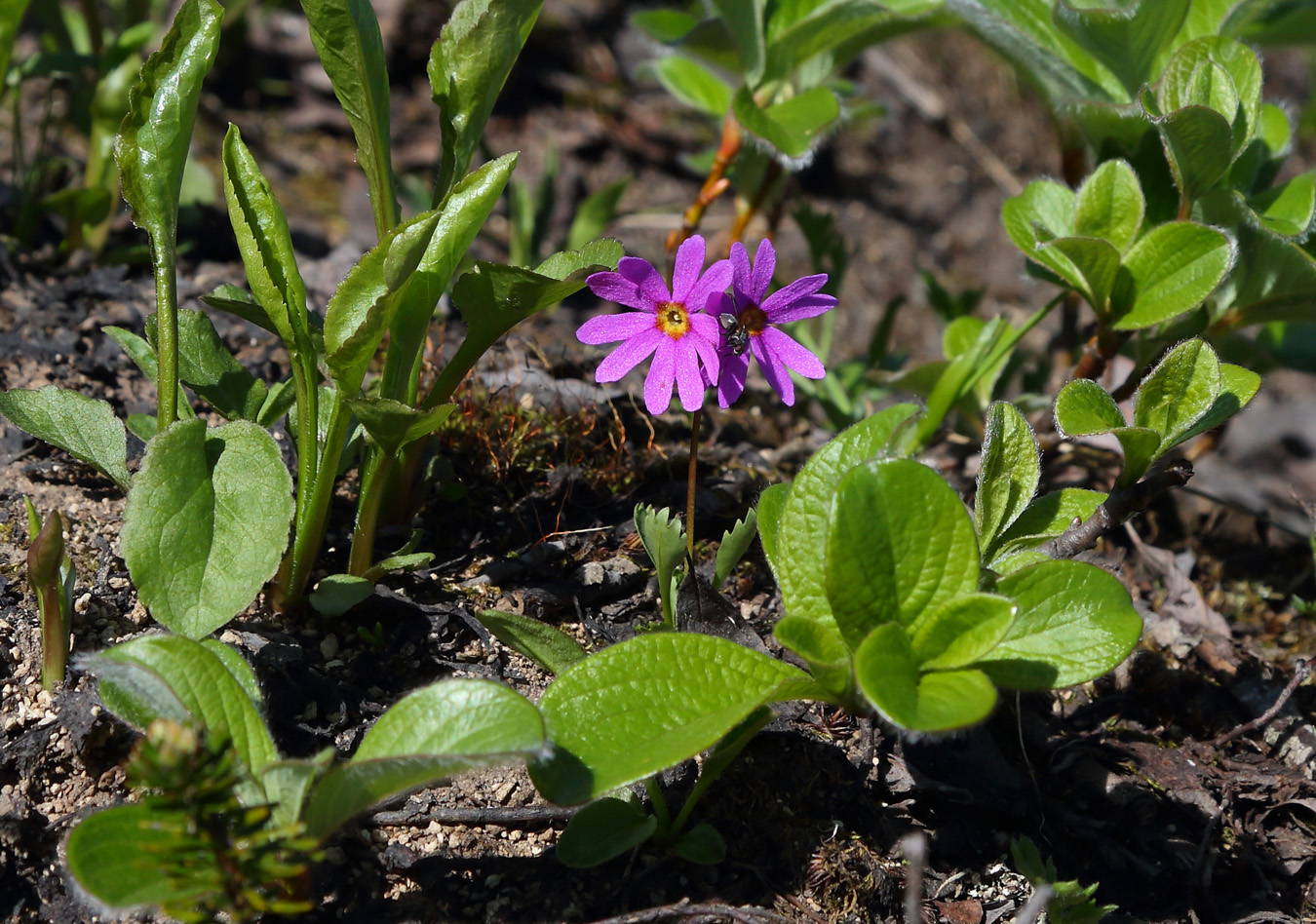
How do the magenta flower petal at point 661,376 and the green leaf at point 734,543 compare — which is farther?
the green leaf at point 734,543

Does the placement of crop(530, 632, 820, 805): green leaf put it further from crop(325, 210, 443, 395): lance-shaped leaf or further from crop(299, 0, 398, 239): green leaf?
crop(299, 0, 398, 239): green leaf

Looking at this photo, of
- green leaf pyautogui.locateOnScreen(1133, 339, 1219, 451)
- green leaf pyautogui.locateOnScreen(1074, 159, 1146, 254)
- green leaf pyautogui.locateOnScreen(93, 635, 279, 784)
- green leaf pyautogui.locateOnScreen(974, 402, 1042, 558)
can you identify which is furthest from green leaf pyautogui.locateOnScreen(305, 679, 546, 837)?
green leaf pyautogui.locateOnScreen(1074, 159, 1146, 254)

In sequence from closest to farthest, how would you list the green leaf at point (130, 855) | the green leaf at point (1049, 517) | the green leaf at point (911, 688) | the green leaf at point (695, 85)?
the green leaf at point (130, 855) → the green leaf at point (911, 688) → the green leaf at point (1049, 517) → the green leaf at point (695, 85)

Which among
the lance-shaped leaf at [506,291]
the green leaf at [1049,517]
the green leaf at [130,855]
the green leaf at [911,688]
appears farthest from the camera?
the green leaf at [1049,517]

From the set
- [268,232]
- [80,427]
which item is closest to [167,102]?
[268,232]

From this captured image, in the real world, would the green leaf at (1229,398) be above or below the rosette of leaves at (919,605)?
above

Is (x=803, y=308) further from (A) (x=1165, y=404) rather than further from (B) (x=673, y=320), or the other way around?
(A) (x=1165, y=404)

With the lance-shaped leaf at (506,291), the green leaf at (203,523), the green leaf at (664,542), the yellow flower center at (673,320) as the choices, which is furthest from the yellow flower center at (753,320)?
the green leaf at (203,523)

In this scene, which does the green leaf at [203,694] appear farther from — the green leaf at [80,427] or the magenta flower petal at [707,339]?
the magenta flower petal at [707,339]
